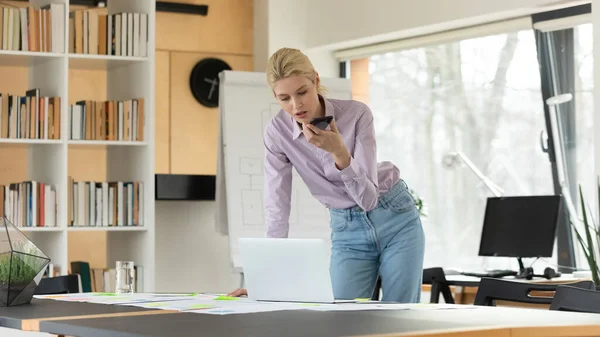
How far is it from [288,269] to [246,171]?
3.26 m

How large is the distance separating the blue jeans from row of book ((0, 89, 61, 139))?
251 cm

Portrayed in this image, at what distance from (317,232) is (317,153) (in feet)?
8.75

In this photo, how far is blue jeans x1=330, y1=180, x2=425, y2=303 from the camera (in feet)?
9.74

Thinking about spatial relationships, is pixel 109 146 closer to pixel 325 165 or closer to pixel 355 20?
pixel 355 20

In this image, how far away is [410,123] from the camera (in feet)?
21.9

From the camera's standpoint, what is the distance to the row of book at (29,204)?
5.02 meters

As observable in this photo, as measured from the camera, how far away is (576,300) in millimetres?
2318

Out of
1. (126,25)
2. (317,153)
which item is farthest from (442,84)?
(317,153)

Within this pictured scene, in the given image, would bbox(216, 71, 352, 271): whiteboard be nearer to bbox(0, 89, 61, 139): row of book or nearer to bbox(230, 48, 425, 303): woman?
bbox(0, 89, 61, 139): row of book

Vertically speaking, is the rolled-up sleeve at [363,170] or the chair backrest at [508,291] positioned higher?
the rolled-up sleeve at [363,170]

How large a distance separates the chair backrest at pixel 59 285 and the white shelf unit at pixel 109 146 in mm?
1787

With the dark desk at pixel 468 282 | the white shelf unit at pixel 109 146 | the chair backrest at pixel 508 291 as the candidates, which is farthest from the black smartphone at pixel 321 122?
the white shelf unit at pixel 109 146

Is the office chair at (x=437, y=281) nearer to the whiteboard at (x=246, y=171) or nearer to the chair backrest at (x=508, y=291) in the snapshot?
the whiteboard at (x=246, y=171)

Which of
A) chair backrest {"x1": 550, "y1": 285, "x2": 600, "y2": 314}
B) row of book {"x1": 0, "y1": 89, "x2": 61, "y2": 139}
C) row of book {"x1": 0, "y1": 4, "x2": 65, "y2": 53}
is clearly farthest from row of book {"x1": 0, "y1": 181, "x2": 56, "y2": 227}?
chair backrest {"x1": 550, "y1": 285, "x2": 600, "y2": 314}
